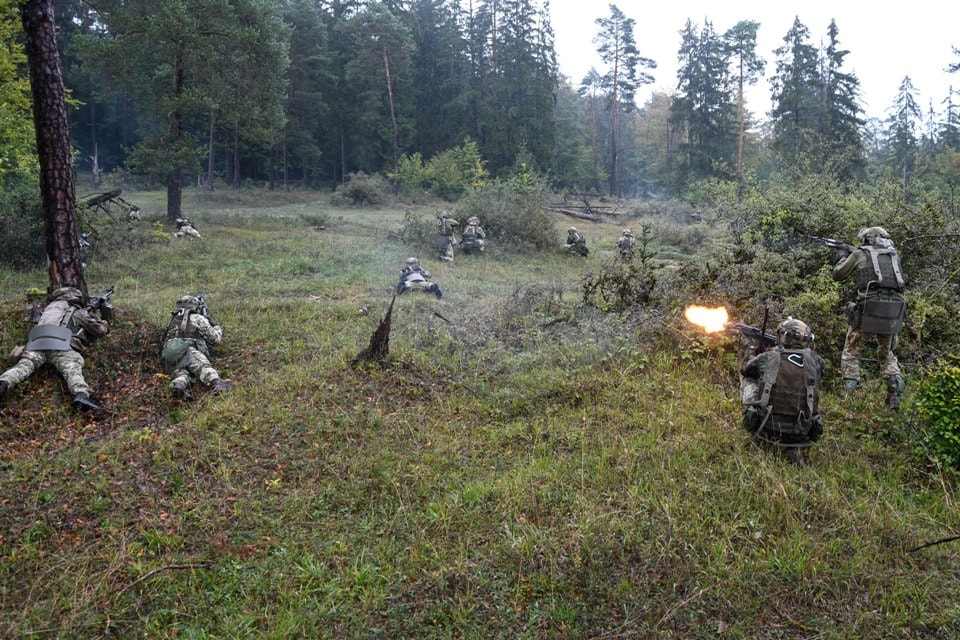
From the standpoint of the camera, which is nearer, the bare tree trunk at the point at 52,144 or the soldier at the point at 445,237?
the bare tree trunk at the point at 52,144

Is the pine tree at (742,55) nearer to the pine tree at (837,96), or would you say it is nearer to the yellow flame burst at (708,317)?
the pine tree at (837,96)

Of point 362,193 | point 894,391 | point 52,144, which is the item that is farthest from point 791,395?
point 362,193

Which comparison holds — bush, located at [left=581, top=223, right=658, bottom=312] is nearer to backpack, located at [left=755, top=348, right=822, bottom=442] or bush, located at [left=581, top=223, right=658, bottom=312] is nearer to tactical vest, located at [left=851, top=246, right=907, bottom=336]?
tactical vest, located at [left=851, top=246, right=907, bottom=336]

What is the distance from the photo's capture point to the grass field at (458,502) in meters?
3.47

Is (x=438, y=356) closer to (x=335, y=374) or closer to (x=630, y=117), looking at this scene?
(x=335, y=374)

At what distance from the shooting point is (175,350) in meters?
7.11

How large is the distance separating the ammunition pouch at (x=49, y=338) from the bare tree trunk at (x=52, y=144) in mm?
1299

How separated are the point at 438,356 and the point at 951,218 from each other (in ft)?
27.6

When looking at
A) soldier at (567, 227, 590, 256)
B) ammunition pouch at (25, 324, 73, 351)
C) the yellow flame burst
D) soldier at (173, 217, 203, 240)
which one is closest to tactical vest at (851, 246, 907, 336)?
the yellow flame burst

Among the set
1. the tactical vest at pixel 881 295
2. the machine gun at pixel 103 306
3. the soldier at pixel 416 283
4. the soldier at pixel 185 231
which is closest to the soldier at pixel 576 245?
the soldier at pixel 416 283

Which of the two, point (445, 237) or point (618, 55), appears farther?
point (618, 55)

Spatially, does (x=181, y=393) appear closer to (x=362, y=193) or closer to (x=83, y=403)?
(x=83, y=403)

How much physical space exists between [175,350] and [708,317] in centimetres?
707

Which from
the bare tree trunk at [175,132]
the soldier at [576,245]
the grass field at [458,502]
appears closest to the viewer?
the grass field at [458,502]
